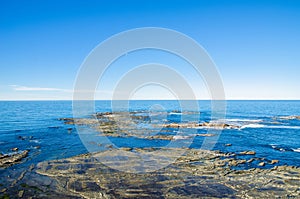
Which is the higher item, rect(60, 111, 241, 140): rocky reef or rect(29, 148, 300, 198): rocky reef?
rect(60, 111, 241, 140): rocky reef

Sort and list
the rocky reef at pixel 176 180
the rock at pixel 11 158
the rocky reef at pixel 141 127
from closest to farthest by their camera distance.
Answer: the rocky reef at pixel 176 180 → the rock at pixel 11 158 → the rocky reef at pixel 141 127

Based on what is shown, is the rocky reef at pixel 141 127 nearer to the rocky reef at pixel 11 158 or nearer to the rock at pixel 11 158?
the rocky reef at pixel 11 158

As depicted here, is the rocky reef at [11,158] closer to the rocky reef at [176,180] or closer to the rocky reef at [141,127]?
the rocky reef at [176,180]

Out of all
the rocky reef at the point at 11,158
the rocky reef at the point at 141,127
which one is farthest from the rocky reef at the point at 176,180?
the rocky reef at the point at 141,127

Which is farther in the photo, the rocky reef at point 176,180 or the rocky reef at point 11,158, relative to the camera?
the rocky reef at point 11,158

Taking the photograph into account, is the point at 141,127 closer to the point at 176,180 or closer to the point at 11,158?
the point at 11,158

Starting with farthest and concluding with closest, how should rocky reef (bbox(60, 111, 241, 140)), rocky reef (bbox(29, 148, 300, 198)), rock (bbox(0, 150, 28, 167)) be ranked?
rocky reef (bbox(60, 111, 241, 140)), rock (bbox(0, 150, 28, 167)), rocky reef (bbox(29, 148, 300, 198))

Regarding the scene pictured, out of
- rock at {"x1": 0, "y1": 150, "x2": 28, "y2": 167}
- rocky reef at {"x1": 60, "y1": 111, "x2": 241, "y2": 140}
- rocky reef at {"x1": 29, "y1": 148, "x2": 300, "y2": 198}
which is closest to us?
rocky reef at {"x1": 29, "y1": 148, "x2": 300, "y2": 198}

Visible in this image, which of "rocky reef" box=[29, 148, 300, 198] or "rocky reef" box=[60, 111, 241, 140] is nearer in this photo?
"rocky reef" box=[29, 148, 300, 198]

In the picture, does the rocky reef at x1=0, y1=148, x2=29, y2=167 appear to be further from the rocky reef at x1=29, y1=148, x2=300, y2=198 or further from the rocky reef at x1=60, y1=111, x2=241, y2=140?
the rocky reef at x1=60, y1=111, x2=241, y2=140

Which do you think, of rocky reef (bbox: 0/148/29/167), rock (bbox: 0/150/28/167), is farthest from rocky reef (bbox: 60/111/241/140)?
rock (bbox: 0/150/28/167)

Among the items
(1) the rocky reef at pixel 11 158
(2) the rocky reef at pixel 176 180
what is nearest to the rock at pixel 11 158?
(1) the rocky reef at pixel 11 158

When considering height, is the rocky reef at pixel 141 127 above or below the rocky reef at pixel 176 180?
above

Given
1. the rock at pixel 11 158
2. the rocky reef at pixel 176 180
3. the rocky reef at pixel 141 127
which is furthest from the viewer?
the rocky reef at pixel 141 127
